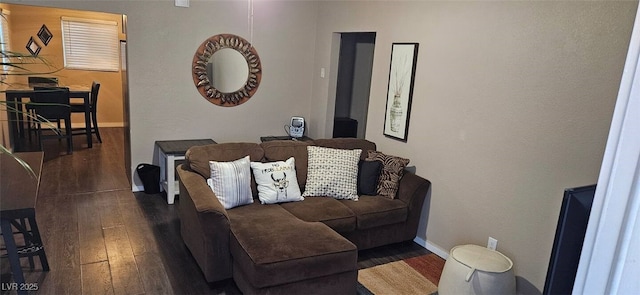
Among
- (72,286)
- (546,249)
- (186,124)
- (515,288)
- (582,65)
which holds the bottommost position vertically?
(72,286)

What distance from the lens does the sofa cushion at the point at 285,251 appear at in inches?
93.0

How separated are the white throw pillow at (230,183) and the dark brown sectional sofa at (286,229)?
0.07 metres

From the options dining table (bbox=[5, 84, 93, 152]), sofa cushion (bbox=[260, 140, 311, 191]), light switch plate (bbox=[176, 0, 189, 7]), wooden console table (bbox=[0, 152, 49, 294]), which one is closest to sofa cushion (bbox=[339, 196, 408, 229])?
sofa cushion (bbox=[260, 140, 311, 191])

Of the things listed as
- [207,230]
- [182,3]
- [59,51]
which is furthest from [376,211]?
[59,51]

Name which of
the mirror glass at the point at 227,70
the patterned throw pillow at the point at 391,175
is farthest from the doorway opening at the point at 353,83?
the patterned throw pillow at the point at 391,175

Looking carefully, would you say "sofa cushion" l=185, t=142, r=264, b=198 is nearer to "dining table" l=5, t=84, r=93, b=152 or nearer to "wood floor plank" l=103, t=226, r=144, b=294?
"wood floor plank" l=103, t=226, r=144, b=294

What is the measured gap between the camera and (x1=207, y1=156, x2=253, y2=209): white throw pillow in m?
3.07

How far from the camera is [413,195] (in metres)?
3.48

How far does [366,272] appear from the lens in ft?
10.2

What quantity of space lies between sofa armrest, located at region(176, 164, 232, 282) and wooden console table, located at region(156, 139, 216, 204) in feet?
4.16

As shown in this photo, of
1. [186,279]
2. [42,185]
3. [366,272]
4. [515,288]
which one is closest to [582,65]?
[515,288]

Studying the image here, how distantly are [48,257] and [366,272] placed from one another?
237 centimetres

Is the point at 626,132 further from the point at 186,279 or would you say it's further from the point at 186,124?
the point at 186,124

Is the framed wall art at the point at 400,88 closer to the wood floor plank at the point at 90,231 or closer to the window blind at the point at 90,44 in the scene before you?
the wood floor plank at the point at 90,231
